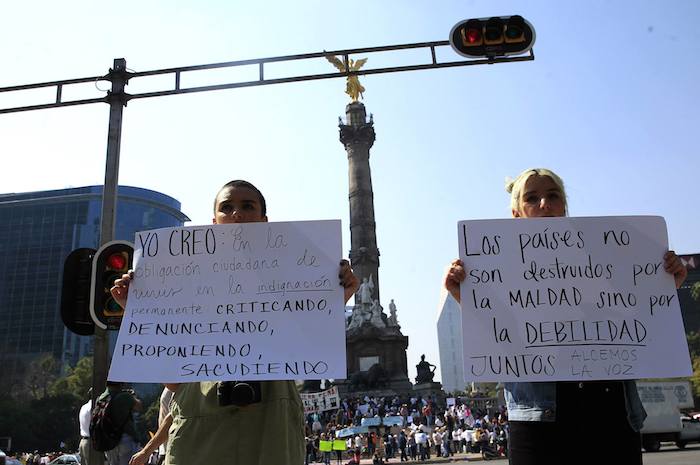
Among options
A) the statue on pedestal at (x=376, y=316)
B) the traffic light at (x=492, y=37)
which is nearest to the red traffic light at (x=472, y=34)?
the traffic light at (x=492, y=37)

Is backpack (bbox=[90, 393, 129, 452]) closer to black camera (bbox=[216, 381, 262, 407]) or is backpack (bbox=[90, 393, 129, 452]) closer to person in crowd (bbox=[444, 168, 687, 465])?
black camera (bbox=[216, 381, 262, 407])

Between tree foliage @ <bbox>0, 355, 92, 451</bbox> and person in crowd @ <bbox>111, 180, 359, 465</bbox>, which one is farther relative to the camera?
tree foliage @ <bbox>0, 355, 92, 451</bbox>

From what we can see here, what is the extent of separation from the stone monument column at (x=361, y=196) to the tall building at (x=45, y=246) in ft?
156

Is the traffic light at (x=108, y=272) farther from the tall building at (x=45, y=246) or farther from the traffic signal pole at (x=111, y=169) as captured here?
the tall building at (x=45, y=246)

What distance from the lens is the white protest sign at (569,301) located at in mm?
3213

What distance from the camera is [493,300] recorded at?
338 centimetres

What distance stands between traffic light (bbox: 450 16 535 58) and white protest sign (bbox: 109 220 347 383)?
5.32m

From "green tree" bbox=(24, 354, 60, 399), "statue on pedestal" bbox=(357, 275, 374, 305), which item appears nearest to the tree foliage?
"green tree" bbox=(24, 354, 60, 399)

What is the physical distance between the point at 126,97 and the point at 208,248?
19.9 ft

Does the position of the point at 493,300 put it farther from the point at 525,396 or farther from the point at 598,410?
the point at 598,410

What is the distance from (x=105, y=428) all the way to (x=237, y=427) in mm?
3454

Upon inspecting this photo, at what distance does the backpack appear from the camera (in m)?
5.89

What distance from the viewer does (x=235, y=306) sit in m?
3.40

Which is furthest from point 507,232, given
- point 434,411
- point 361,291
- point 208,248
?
point 361,291
